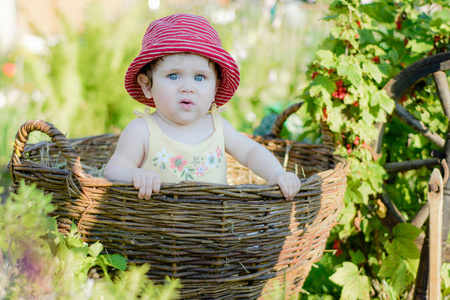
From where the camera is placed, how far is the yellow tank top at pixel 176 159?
1.79 m

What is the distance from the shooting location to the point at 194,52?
64.7 inches

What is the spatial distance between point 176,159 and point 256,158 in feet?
1.15

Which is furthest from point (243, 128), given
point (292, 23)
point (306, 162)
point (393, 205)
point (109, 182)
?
point (292, 23)

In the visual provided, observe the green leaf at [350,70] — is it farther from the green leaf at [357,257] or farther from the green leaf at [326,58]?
the green leaf at [357,257]

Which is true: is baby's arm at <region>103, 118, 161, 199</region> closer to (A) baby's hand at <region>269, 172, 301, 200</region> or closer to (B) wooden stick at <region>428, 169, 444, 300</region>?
(A) baby's hand at <region>269, 172, 301, 200</region>

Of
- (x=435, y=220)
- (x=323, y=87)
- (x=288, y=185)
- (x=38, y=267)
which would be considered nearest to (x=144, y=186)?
(x=38, y=267)

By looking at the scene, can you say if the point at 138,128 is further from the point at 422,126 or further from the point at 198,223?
the point at 422,126

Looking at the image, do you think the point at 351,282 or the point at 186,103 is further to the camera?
the point at 351,282

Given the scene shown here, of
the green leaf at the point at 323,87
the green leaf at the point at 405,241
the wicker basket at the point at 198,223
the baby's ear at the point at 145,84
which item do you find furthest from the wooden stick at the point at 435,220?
the baby's ear at the point at 145,84

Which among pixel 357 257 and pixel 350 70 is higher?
pixel 350 70

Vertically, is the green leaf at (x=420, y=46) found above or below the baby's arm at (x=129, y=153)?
above

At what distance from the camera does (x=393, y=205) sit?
206 centimetres

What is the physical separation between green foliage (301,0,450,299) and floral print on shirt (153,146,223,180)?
56 centimetres

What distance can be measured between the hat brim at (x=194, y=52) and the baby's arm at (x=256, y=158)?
19 centimetres
